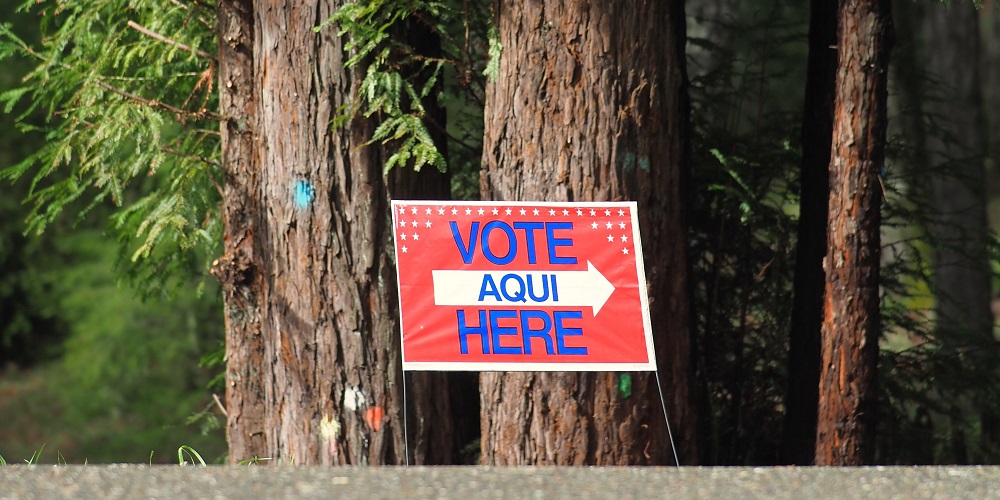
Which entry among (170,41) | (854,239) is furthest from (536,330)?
(170,41)

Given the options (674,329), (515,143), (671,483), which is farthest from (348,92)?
(671,483)

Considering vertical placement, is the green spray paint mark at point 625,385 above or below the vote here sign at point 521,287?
below

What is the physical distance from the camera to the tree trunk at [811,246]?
4.99 m

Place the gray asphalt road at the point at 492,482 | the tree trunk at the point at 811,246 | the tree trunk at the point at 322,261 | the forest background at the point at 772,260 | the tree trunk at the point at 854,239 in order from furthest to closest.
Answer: the forest background at the point at 772,260 < the tree trunk at the point at 811,246 < the tree trunk at the point at 322,261 < the tree trunk at the point at 854,239 < the gray asphalt road at the point at 492,482

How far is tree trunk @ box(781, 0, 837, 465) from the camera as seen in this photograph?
4.99 meters

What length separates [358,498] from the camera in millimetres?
3324

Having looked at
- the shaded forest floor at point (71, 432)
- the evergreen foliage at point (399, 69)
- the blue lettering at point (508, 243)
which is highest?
the evergreen foliage at point (399, 69)

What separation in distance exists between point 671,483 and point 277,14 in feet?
8.52

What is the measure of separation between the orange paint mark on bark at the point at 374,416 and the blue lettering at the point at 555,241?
1108mm

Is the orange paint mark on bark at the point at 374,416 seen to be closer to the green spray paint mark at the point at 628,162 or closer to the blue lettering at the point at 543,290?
the blue lettering at the point at 543,290

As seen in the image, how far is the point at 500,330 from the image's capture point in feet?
13.4

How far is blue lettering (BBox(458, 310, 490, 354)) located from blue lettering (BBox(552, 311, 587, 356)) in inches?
10.6

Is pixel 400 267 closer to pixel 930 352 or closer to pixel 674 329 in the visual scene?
pixel 674 329

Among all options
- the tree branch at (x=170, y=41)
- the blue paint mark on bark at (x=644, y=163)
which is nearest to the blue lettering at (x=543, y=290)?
the blue paint mark on bark at (x=644, y=163)
